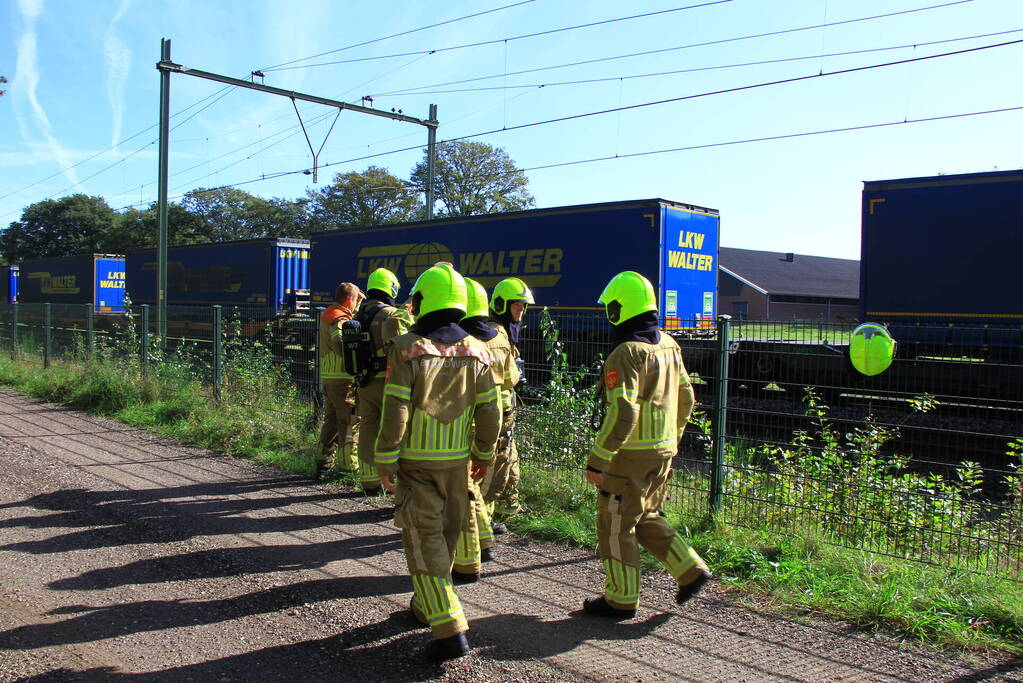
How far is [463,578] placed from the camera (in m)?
4.52

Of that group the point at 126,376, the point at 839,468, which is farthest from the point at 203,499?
the point at 126,376

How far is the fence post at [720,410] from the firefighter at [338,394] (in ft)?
10.7

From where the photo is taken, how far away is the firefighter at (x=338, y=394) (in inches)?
270

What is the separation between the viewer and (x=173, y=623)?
13.0ft

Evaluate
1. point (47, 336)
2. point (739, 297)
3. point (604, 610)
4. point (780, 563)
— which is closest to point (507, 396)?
point (604, 610)

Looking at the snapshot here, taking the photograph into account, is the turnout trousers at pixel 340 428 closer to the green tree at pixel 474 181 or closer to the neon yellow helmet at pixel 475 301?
the neon yellow helmet at pixel 475 301

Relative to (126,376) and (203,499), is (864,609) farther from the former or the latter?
(126,376)

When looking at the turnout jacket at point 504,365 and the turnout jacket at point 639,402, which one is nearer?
the turnout jacket at point 639,402

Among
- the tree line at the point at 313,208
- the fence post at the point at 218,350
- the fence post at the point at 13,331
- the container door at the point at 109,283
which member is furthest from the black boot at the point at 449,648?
the tree line at the point at 313,208

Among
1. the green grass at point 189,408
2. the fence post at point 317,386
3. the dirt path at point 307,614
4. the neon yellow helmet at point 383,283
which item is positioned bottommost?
the dirt path at point 307,614

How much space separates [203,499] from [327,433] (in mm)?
1239

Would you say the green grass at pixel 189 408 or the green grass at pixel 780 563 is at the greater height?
the green grass at pixel 189 408

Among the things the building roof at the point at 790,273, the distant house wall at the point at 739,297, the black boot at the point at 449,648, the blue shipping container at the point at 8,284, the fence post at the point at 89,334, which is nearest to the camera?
the black boot at the point at 449,648

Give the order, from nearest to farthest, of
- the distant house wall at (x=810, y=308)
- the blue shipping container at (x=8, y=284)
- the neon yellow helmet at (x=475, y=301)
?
the neon yellow helmet at (x=475, y=301), the blue shipping container at (x=8, y=284), the distant house wall at (x=810, y=308)
